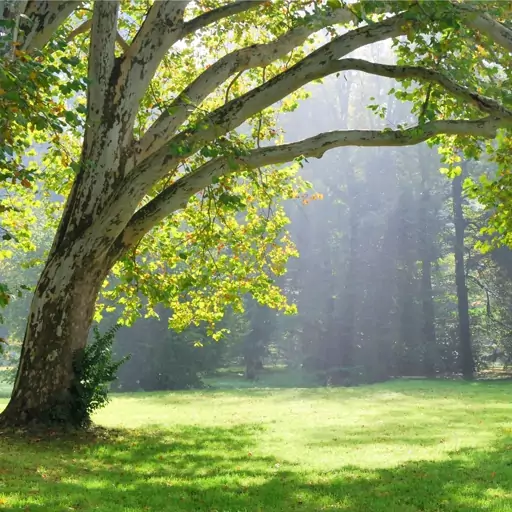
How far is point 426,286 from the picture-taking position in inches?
1873

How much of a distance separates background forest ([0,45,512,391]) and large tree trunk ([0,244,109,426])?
23.2 metres

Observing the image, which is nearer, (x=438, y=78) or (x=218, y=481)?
(x=218, y=481)

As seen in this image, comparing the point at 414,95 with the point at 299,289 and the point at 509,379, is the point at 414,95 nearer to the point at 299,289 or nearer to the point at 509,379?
the point at 509,379

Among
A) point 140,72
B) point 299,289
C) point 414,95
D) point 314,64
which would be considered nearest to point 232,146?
point 314,64

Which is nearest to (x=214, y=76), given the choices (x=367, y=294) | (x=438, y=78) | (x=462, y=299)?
(x=438, y=78)

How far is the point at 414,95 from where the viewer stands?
13.1 meters

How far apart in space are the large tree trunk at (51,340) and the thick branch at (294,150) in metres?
1.19

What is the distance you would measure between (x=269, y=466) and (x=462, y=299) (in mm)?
35843

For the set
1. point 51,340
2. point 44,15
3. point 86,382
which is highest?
point 44,15

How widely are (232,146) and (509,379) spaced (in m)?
34.2

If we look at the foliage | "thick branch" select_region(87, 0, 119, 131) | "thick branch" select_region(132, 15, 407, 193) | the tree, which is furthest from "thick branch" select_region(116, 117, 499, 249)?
the foliage

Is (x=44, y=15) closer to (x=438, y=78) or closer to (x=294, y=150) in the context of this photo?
(x=294, y=150)

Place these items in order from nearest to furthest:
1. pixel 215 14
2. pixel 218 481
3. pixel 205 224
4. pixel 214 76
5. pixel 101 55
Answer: pixel 218 481 < pixel 101 55 < pixel 215 14 < pixel 214 76 < pixel 205 224

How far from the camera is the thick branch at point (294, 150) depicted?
1046 cm
